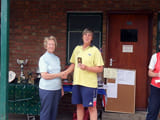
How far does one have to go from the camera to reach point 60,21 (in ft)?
17.9

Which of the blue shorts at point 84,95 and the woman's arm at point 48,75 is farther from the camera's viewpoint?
the blue shorts at point 84,95

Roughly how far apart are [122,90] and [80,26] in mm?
1827

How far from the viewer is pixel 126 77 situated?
5.29 m

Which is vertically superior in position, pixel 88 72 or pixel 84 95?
pixel 88 72

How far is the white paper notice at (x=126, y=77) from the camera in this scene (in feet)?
17.3

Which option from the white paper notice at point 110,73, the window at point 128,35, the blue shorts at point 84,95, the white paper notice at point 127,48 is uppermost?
the window at point 128,35

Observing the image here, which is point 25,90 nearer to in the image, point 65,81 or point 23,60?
point 65,81

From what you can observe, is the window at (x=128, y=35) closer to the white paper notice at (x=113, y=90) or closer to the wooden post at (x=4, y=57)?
the white paper notice at (x=113, y=90)

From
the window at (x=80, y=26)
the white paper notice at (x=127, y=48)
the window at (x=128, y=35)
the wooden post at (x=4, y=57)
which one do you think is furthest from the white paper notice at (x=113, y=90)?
the wooden post at (x=4, y=57)

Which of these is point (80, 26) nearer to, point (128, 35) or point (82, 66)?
point (128, 35)

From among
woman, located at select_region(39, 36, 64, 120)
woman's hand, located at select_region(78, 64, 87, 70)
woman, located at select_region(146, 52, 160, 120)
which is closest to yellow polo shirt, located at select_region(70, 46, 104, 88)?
woman's hand, located at select_region(78, 64, 87, 70)

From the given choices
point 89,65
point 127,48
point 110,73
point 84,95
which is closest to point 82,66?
point 89,65

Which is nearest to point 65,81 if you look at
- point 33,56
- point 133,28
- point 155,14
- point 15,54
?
point 33,56

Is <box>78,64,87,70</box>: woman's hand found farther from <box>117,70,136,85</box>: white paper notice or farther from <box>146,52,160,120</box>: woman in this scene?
<box>117,70,136,85</box>: white paper notice
